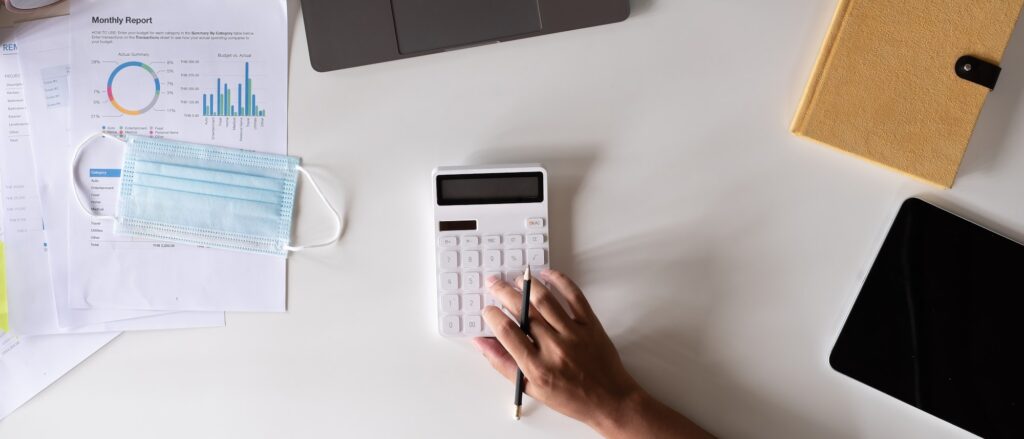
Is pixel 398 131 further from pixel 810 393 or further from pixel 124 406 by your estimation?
pixel 810 393

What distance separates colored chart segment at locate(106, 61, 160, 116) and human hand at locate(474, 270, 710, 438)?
18.3 inches

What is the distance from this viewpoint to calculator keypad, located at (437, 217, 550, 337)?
0.72 m

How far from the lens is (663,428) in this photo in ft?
2.31

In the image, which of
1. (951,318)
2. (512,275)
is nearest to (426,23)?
(512,275)

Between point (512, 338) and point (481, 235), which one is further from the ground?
point (481, 235)

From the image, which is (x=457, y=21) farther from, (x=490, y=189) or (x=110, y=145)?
(x=110, y=145)

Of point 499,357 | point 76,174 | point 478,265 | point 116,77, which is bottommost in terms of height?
point 499,357

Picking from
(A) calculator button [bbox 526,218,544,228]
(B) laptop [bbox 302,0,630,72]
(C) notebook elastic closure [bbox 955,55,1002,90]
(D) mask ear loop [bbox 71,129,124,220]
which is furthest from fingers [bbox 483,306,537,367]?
(C) notebook elastic closure [bbox 955,55,1002,90]

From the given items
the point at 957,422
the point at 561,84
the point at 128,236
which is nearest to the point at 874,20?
the point at 561,84

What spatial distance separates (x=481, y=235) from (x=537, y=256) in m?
0.07

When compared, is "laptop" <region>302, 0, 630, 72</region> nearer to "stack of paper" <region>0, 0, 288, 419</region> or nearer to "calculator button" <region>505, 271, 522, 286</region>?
"stack of paper" <region>0, 0, 288, 419</region>

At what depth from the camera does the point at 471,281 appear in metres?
0.72

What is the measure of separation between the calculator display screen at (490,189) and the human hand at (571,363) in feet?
0.30

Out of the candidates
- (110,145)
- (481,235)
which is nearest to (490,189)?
(481,235)
